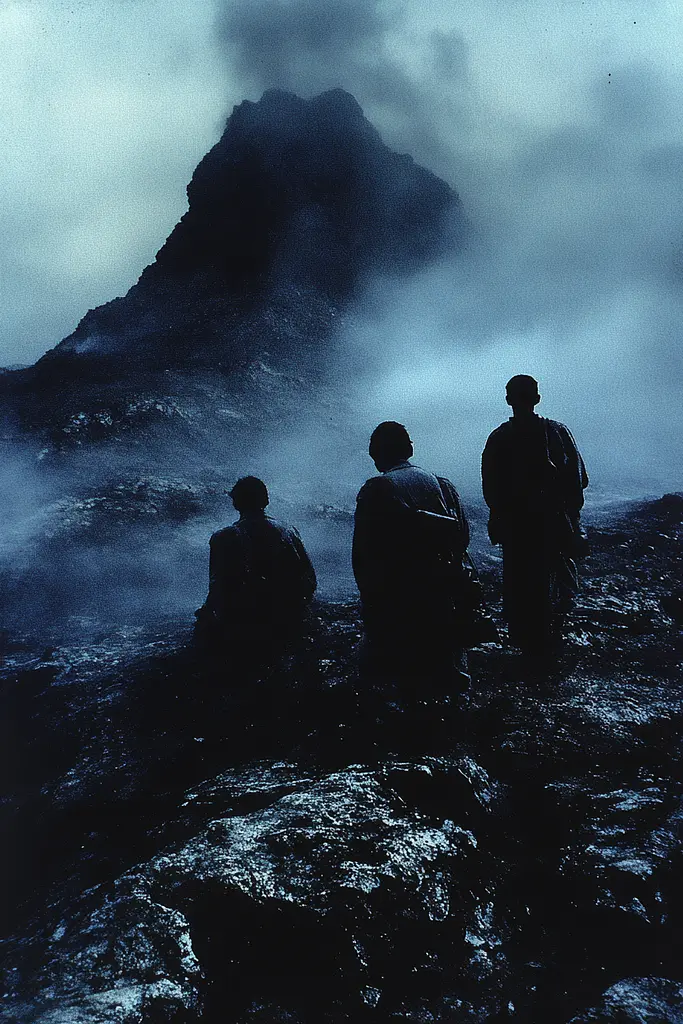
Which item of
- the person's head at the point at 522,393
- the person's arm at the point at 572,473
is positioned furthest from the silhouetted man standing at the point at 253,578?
the person's arm at the point at 572,473

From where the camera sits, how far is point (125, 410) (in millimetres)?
11891

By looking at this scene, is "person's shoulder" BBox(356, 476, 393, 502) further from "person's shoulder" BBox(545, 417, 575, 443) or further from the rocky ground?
"person's shoulder" BBox(545, 417, 575, 443)

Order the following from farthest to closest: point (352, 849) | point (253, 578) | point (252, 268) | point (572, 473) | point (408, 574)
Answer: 1. point (252, 268)
2. point (253, 578)
3. point (572, 473)
4. point (408, 574)
5. point (352, 849)

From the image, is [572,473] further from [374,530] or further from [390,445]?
[374,530]

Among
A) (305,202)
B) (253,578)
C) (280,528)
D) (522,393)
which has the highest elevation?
(305,202)

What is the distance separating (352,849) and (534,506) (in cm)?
262

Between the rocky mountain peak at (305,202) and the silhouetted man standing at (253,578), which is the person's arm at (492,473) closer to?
the silhouetted man standing at (253,578)

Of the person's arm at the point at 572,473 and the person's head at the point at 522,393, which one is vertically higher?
the person's head at the point at 522,393

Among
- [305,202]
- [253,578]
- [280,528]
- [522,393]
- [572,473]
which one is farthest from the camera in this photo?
[305,202]

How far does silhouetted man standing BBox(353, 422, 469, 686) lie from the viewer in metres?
3.38

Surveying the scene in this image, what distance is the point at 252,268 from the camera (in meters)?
20.0

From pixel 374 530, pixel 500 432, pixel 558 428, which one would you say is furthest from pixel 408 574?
pixel 558 428

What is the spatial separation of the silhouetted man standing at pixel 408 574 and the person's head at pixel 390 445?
0.43 feet

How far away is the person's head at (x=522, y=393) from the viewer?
4332 millimetres
